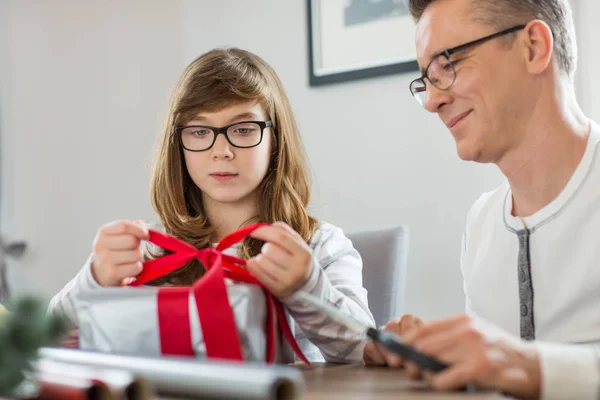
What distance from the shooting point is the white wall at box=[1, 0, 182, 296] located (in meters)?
2.79

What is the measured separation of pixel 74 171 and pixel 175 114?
163 centimetres

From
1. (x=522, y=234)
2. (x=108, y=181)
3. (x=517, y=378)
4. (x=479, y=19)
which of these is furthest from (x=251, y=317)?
(x=108, y=181)

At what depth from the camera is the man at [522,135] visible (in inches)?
45.1

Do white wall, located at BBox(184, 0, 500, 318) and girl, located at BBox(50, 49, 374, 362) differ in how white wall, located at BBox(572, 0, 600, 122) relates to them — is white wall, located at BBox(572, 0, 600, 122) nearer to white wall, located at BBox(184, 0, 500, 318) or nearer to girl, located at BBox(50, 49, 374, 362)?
white wall, located at BBox(184, 0, 500, 318)

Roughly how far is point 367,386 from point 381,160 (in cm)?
160

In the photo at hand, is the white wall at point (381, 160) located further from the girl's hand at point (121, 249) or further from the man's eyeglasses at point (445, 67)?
the girl's hand at point (121, 249)

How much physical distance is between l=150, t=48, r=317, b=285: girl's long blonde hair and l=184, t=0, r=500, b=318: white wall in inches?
26.7

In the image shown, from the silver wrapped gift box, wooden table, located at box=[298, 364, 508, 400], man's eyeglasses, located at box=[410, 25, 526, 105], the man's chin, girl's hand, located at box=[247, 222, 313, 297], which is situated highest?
man's eyeglasses, located at box=[410, 25, 526, 105]

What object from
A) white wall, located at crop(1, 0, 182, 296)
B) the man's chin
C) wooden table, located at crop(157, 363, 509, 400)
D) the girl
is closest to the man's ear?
the man's chin

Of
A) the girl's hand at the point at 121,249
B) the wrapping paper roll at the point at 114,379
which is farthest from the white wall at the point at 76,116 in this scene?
the wrapping paper roll at the point at 114,379

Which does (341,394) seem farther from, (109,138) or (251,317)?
(109,138)

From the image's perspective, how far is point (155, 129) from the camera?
2.77m

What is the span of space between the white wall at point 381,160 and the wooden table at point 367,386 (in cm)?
127

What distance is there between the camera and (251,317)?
2.62 feet
